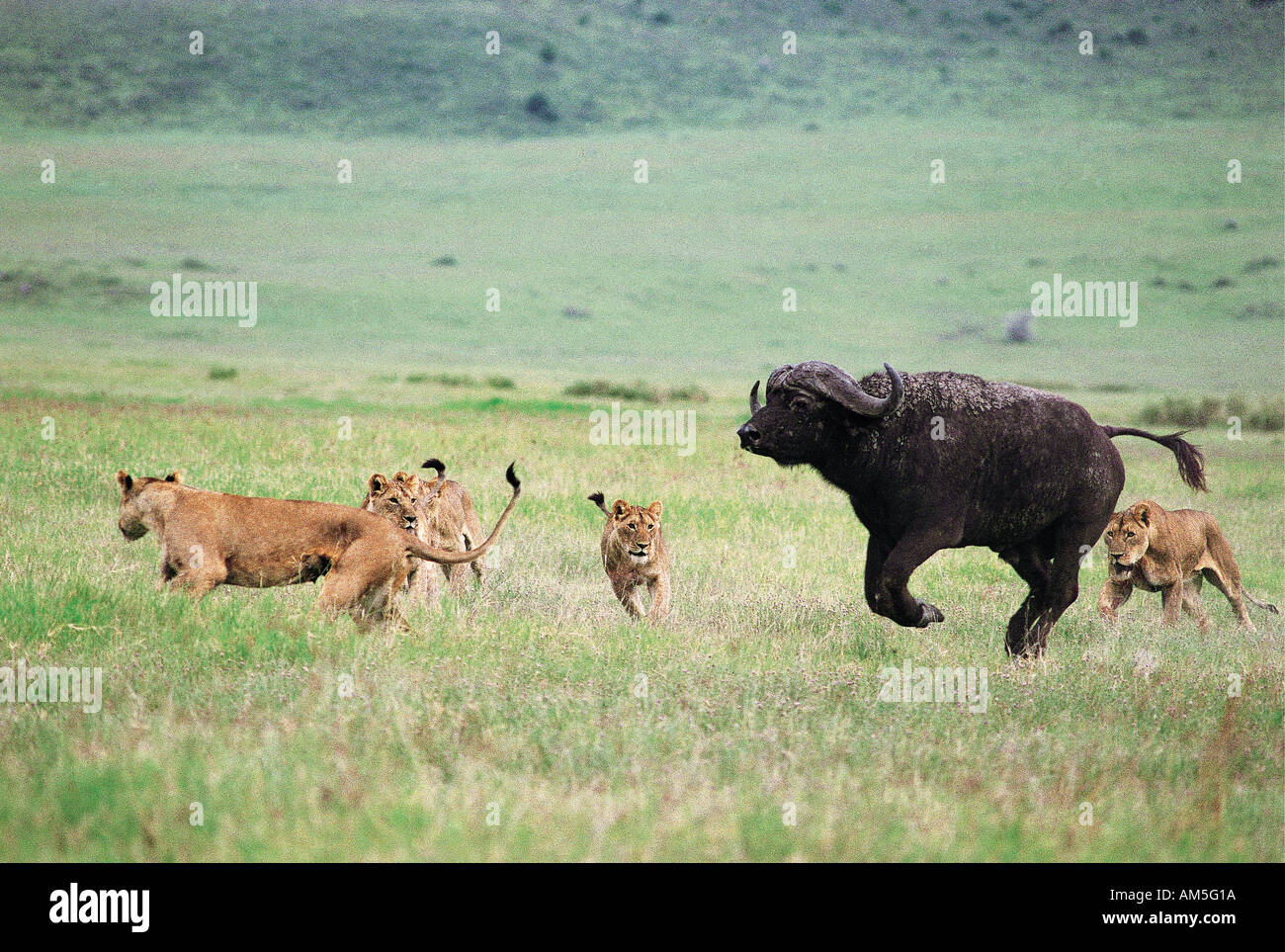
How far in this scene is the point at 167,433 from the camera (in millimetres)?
20266

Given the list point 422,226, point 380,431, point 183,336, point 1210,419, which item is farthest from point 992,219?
point 380,431

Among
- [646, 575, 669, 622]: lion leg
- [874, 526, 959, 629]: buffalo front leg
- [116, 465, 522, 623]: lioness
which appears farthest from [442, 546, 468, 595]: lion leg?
[874, 526, 959, 629]: buffalo front leg

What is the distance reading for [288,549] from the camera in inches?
368

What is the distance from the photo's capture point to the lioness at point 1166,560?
12422 mm

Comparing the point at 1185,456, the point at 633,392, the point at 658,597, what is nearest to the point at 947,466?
the point at 658,597

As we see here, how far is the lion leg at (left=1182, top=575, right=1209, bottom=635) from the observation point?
12.8m

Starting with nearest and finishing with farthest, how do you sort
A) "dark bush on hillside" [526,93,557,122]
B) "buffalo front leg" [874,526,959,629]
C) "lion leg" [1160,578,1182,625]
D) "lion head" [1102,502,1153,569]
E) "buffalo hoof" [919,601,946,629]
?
"buffalo front leg" [874,526,959,629] → "buffalo hoof" [919,601,946,629] → "lion head" [1102,502,1153,569] → "lion leg" [1160,578,1182,625] → "dark bush on hillside" [526,93,557,122]

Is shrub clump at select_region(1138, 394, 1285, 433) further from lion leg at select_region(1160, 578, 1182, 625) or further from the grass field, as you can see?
lion leg at select_region(1160, 578, 1182, 625)

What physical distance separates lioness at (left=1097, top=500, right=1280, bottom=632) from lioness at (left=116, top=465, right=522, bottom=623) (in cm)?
594

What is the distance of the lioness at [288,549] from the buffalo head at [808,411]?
6.31 ft

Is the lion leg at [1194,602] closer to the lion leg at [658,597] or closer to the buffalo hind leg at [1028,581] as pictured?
the buffalo hind leg at [1028,581]

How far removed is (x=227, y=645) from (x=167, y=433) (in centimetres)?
1232

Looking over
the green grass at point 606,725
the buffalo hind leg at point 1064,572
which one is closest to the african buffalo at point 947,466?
the buffalo hind leg at point 1064,572
